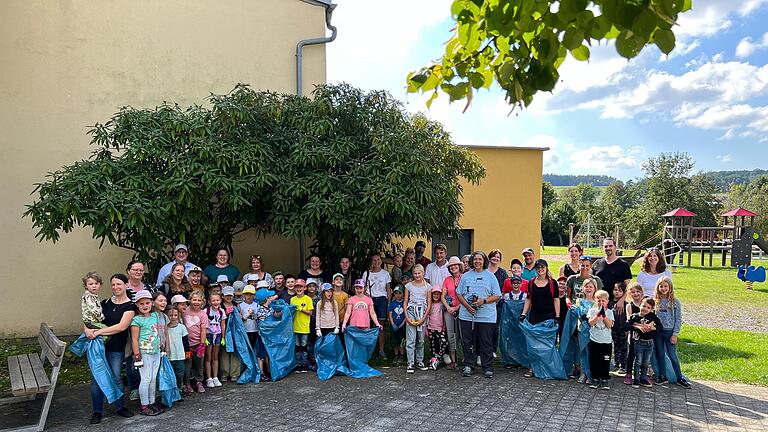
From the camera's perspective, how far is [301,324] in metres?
7.52

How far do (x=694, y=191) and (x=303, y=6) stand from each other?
1490 inches

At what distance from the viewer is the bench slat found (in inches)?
210

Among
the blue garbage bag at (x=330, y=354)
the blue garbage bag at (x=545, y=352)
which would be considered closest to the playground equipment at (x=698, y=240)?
the blue garbage bag at (x=545, y=352)

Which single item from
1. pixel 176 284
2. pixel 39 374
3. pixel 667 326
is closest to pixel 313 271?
pixel 176 284

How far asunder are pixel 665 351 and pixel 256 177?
5.99 meters

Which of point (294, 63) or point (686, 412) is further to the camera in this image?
point (294, 63)

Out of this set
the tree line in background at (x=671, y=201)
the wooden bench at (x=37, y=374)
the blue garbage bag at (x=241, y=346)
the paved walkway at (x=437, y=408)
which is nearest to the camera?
the wooden bench at (x=37, y=374)

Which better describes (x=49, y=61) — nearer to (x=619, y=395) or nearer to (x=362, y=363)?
(x=362, y=363)

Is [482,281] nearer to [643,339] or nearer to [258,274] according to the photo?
[643,339]

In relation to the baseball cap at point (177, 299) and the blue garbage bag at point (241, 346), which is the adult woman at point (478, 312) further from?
the baseball cap at point (177, 299)

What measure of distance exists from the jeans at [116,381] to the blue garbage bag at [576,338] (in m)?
5.44

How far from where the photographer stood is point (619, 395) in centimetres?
651

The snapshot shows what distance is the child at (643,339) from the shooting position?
6.82 metres

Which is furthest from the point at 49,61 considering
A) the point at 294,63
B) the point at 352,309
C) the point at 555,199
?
the point at 555,199
